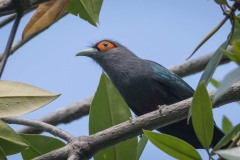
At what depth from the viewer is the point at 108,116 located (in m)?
3.05

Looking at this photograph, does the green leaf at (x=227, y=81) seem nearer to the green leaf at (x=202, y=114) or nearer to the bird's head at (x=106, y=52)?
the green leaf at (x=202, y=114)

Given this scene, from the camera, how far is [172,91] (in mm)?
5574

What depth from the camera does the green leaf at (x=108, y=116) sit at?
2.99m

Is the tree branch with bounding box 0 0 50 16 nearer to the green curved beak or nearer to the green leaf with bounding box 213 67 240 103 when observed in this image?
the green leaf with bounding box 213 67 240 103

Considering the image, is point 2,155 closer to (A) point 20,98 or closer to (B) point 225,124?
(A) point 20,98

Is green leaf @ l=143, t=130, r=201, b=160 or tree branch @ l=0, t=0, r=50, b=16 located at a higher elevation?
tree branch @ l=0, t=0, r=50, b=16

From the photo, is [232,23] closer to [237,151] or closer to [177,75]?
[237,151]

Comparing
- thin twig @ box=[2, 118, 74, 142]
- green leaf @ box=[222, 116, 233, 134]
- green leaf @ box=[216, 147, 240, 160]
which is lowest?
green leaf @ box=[222, 116, 233, 134]

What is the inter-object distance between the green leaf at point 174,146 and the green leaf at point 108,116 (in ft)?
2.16

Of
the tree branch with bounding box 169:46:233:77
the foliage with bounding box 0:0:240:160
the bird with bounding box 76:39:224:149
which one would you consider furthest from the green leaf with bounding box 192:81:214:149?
the tree branch with bounding box 169:46:233:77

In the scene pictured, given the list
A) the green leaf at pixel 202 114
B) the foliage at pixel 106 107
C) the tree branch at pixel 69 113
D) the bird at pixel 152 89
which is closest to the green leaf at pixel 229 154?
the foliage at pixel 106 107

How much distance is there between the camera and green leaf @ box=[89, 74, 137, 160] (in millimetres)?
2994

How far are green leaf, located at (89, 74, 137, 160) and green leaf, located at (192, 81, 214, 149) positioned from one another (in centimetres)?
58

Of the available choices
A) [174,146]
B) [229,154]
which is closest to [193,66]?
[174,146]
